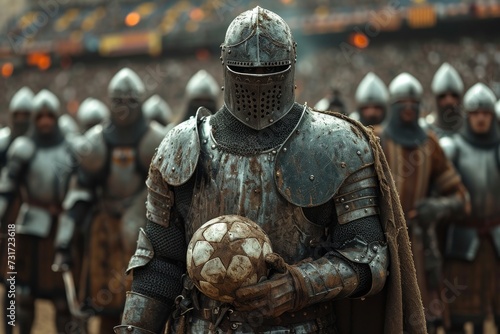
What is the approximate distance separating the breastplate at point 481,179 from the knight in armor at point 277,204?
490 cm

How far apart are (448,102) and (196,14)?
62.0 ft

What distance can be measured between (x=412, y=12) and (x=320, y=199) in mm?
19011

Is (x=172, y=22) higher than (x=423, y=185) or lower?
higher

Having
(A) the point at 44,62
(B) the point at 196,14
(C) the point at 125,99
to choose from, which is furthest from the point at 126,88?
(A) the point at 44,62

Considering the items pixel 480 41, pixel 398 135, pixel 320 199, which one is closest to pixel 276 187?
pixel 320 199

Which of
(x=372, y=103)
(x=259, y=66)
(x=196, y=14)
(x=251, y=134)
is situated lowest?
(x=251, y=134)

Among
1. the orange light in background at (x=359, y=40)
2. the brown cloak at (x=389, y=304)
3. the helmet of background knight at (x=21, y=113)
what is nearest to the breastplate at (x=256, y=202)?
the brown cloak at (x=389, y=304)

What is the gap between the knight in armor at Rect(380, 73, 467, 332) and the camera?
9219mm

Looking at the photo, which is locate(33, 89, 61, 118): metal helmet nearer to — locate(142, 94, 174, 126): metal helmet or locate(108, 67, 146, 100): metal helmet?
locate(142, 94, 174, 126): metal helmet

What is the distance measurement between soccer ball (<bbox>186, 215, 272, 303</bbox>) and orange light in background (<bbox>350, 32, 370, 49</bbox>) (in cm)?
1922

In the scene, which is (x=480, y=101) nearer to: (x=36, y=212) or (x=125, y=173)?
(x=125, y=173)

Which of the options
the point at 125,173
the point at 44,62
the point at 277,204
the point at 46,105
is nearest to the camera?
the point at 277,204

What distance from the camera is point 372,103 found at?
10.8 m

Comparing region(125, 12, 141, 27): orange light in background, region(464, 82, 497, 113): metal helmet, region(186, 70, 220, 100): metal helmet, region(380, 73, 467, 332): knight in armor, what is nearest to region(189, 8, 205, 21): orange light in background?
region(125, 12, 141, 27): orange light in background
